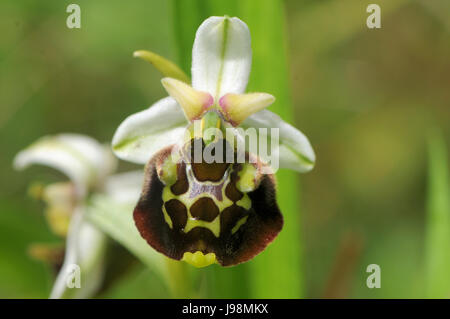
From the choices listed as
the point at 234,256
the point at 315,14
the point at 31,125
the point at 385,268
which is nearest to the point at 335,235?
the point at 385,268

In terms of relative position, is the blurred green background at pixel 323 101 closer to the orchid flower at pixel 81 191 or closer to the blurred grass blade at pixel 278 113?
the orchid flower at pixel 81 191

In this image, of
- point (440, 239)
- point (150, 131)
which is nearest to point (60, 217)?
point (150, 131)

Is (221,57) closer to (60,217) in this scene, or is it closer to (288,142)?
(288,142)

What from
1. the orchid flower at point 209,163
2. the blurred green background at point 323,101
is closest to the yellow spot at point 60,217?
the orchid flower at point 209,163

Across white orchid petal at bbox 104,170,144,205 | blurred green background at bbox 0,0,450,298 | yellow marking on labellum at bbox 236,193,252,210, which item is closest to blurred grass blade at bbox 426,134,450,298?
yellow marking on labellum at bbox 236,193,252,210

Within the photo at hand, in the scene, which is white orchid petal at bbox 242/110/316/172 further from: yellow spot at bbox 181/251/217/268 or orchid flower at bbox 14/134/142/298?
orchid flower at bbox 14/134/142/298

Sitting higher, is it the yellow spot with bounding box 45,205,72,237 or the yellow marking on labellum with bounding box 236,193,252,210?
the yellow spot with bounding box 45,205,72,237
